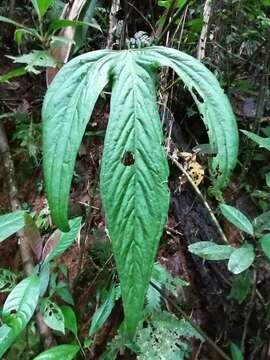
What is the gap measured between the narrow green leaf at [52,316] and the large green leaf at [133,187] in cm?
51

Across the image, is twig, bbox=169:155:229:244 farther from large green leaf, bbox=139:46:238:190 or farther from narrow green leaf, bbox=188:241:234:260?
large green leaf, bbox=139:46:238:190

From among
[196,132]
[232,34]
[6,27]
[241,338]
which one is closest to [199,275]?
[241,338]

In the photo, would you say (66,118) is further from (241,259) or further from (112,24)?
(112,24)

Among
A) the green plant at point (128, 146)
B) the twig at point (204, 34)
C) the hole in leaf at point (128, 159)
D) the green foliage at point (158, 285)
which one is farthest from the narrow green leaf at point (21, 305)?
the twig at point (204, 34)

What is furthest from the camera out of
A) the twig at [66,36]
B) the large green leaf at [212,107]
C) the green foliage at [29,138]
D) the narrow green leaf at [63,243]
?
the green foliage at [29,138]

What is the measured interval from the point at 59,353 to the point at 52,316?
0.25 ft

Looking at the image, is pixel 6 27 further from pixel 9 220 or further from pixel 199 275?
pixel 199 275

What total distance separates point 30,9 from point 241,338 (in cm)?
141

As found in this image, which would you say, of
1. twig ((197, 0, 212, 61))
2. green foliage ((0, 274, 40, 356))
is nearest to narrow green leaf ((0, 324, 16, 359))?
green foliage ((0, 274, 40, 356))

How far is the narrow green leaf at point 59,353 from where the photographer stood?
95 centimetres

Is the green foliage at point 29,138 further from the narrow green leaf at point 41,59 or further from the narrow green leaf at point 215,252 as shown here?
the narrow green leaf at point 215,252

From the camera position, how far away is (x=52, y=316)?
3.26ft

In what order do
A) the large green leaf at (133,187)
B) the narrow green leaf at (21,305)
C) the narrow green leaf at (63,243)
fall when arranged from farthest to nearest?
1. the narrow green leaf at (63,243)
2. the narrow green leaf at (21,305)
3. the large green leaf at (133,187)

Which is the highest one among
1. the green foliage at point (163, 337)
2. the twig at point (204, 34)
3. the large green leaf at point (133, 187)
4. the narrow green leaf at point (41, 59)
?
the twig at point (204, 34)
